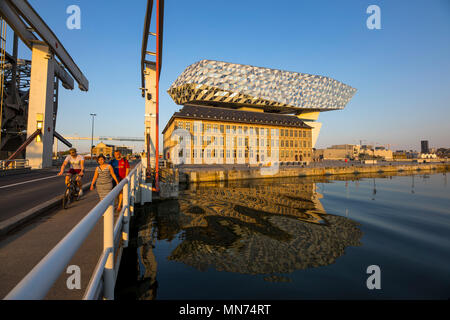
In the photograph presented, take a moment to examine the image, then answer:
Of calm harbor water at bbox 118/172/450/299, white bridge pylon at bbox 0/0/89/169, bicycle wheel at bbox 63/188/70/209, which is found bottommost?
calm harbor water at bbox 118/172/450/299

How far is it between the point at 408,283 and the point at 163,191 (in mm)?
13266

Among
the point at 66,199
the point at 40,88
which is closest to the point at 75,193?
the point at 66,199

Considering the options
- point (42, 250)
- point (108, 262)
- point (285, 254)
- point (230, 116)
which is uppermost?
point (230, 116)

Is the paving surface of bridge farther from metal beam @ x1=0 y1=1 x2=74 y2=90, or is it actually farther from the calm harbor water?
metal beam @ x1=0 y1=1 x2=74 y2=90

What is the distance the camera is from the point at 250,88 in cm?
7019

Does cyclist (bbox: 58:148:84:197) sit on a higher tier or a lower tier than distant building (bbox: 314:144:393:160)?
lower

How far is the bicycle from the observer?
6656mm

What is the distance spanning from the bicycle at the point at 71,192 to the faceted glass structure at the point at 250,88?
61.5 m

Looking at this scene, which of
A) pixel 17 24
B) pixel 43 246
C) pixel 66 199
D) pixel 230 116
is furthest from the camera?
pixel 230 116

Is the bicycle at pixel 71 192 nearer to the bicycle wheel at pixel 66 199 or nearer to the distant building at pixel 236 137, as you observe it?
the bicycle wheel at pixel 66 199

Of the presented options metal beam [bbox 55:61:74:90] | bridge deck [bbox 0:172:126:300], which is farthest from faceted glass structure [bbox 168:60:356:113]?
bridge deck [bbox 0:172:126:300]

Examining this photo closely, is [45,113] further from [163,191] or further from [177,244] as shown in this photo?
[177,244]

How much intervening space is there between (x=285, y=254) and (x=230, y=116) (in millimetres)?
51488

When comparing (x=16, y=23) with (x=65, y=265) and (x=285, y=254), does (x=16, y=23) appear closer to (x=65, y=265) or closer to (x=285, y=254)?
(x=65, y=265)
